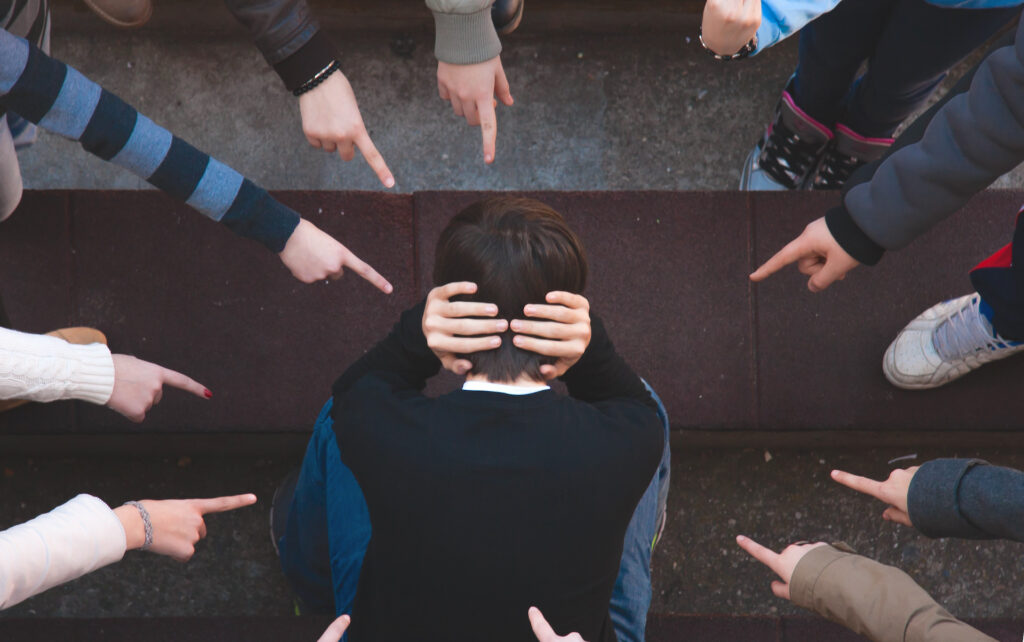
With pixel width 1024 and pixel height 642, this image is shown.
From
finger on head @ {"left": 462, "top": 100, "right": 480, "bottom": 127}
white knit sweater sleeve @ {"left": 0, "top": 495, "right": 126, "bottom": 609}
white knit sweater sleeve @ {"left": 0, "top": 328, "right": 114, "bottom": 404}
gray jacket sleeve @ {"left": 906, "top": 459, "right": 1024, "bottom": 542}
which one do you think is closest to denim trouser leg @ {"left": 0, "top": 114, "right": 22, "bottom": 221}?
white knit sweater sleeve @ {"left": 0, "top": 328, "right": 114, "bottom": 404}

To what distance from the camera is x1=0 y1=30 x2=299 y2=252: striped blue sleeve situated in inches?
63.3

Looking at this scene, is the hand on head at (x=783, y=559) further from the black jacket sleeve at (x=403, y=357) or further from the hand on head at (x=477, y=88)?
the hand on head at (x=477, y=88)

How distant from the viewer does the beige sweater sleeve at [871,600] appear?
147 cm

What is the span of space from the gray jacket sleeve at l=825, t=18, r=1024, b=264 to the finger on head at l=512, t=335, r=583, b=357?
0.85 m

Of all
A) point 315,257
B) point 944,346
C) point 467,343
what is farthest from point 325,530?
point 944,346

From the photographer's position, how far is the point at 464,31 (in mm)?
1818

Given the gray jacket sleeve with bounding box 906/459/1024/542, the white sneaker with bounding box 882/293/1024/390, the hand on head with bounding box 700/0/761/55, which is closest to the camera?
the gray jacket sleeve with bounding box 906/459/1024/542

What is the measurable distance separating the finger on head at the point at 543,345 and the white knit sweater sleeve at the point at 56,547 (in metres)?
0.86

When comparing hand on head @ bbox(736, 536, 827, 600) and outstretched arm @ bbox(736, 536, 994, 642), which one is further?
hand on head @ bbox(736, 536, 827, 600)

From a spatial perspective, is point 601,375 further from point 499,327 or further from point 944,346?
point 944,346

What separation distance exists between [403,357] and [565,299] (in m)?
0.41

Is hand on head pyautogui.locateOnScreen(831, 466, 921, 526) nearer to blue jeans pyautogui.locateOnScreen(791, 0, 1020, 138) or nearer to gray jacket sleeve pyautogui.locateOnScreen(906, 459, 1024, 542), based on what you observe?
gray jacket sleeve pyautogui.locateOnScreen(906, 459, 1024, 542)

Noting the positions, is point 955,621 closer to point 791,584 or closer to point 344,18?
point 791,584

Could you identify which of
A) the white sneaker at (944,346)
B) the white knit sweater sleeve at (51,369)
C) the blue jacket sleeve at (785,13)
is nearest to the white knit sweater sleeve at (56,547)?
the white knit sweater sleeve at (51,369)
